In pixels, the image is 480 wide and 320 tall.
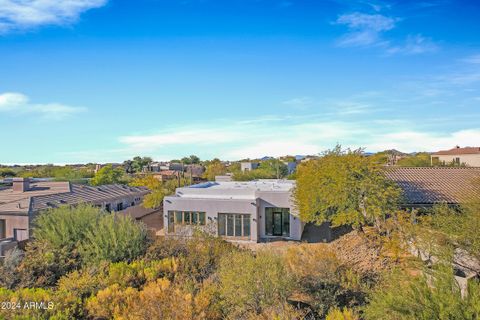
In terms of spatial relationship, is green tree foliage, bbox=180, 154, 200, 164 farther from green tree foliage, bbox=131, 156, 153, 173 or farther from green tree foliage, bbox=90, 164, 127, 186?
green tree foliage, bbox=90, 164, 127, 186

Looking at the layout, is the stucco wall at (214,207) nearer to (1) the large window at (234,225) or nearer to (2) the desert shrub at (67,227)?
(1) the large window at (234,225)

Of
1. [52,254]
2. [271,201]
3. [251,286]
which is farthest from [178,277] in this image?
[271,201]

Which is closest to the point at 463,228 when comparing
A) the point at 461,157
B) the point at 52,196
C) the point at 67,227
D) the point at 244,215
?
the point at 244,215

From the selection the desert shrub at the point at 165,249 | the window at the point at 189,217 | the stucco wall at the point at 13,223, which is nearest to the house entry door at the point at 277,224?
the window at the point at 189,217

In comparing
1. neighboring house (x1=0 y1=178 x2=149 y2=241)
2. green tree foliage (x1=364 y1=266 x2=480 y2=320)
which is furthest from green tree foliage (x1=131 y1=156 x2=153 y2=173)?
green tree foliage (x1=364 y1=266 x2=480 y2=320)

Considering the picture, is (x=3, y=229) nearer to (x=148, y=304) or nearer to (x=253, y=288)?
(x=148, y=304)

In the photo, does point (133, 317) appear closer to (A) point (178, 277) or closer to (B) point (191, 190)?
(A) point (178, 277)
